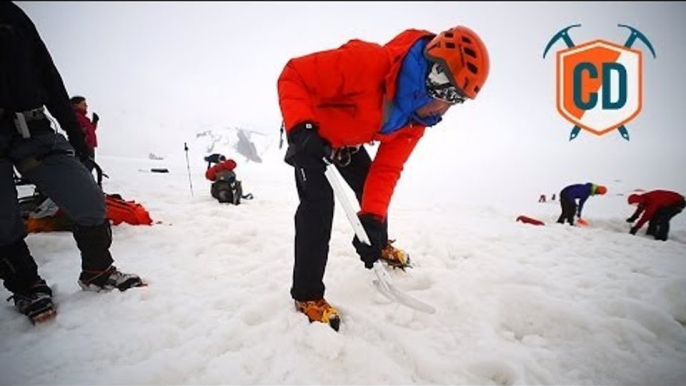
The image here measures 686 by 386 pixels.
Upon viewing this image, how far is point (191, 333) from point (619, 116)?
5649 mm

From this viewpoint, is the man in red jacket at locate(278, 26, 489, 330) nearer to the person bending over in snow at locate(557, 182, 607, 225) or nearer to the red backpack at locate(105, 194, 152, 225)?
the red backpack at locate(105, 194, 152, 225)

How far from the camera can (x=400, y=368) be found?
1.91m

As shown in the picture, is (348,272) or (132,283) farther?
(348,272)

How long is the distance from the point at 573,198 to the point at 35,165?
28.1ft

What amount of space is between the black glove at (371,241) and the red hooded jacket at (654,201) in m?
4.72

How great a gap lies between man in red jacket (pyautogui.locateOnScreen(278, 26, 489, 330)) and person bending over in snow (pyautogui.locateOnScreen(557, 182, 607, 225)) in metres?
6.07

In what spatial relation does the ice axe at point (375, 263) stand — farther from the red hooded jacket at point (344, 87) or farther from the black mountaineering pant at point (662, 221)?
the black mountaineering pant at point (662, 221)

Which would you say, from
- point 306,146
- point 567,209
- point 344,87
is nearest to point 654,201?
point 567,209

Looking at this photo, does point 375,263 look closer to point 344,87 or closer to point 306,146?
point 306,146

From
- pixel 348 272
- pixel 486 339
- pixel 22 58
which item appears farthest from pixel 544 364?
pixel 22 58

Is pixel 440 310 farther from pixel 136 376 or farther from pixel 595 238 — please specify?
pixel 595 238

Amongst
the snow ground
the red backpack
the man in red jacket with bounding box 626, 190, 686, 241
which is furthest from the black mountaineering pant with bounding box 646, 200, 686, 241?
the red backpack

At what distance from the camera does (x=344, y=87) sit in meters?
2.16

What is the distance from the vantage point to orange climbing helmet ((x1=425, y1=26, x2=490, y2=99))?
→ 6.44ft
